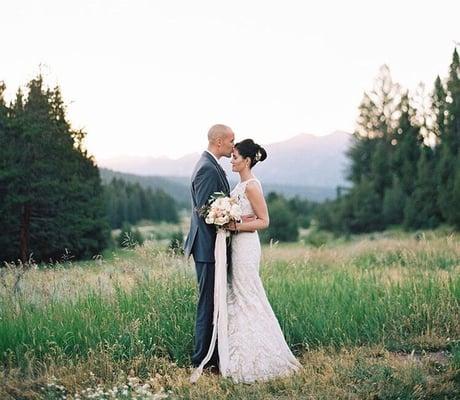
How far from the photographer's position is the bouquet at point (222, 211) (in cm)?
622

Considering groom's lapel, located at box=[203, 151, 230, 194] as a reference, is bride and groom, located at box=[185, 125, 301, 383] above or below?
below

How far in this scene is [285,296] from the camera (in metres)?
8.16

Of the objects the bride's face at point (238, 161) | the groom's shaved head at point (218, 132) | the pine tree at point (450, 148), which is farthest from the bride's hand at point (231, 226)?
the pine tree at point (450, 148)

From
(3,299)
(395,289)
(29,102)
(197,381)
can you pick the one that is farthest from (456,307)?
(29,102)

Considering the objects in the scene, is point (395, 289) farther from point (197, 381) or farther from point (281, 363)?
point (197, 381)

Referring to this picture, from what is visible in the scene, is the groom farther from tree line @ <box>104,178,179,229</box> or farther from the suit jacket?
tree line @ <box>104,178,179,229</box>

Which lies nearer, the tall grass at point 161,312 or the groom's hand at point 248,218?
the groom's hand at point 248,218

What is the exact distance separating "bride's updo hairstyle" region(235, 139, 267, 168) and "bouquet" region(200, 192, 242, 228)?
0.51 m

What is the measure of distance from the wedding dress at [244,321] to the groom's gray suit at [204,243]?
101mm

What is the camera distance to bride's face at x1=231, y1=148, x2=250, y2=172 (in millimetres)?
6547

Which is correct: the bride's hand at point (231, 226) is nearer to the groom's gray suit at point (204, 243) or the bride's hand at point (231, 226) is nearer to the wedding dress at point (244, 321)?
the wedding dress at point (244, 321)

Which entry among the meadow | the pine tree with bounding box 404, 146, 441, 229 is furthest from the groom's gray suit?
the pine tree with bounding box 404, 146, 441, 229

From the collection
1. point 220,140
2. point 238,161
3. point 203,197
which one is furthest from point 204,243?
point 220,140

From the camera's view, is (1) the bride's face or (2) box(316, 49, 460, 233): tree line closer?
(1) the bride's face
